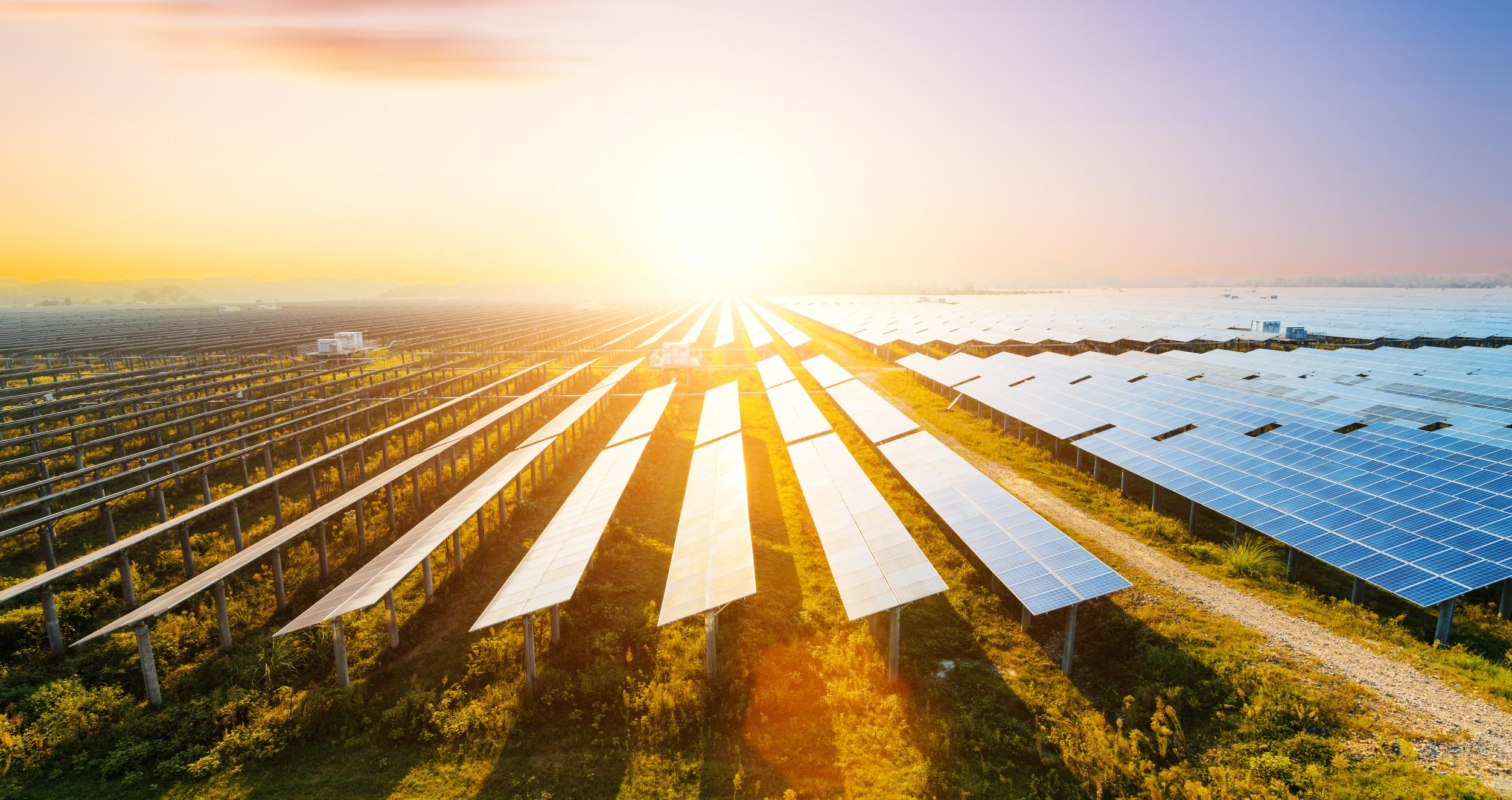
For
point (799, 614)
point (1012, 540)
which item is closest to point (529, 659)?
point (799, 614)

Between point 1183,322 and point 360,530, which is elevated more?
point 1183,322

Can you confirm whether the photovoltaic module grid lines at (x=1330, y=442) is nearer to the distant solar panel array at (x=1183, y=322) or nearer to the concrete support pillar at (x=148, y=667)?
the distant solar panel array at (x=1183, y=322)

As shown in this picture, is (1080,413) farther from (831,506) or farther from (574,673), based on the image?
(574,673)

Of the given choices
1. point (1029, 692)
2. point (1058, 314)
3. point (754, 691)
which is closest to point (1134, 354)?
point (1029, 692)

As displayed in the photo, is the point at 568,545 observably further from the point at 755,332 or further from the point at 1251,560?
the point at 755,332

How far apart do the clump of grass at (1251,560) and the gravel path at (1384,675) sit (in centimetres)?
111

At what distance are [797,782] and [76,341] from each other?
9041 centimetres

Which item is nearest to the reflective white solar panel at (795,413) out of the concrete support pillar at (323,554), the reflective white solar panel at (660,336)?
the concrete support pillar at (323,554)

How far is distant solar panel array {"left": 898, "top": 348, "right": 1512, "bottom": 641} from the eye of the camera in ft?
44.2

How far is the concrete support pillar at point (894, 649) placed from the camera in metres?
11.7

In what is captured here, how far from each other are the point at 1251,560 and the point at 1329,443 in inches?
262

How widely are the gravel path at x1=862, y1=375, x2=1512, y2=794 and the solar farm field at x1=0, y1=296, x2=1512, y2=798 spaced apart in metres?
0.08

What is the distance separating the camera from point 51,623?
492 inches

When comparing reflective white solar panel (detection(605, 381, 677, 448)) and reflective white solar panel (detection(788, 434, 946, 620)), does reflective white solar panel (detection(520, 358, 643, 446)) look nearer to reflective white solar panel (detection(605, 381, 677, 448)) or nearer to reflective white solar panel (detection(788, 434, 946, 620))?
reflective white solar panel (detection(605, 381, 677, 448))
